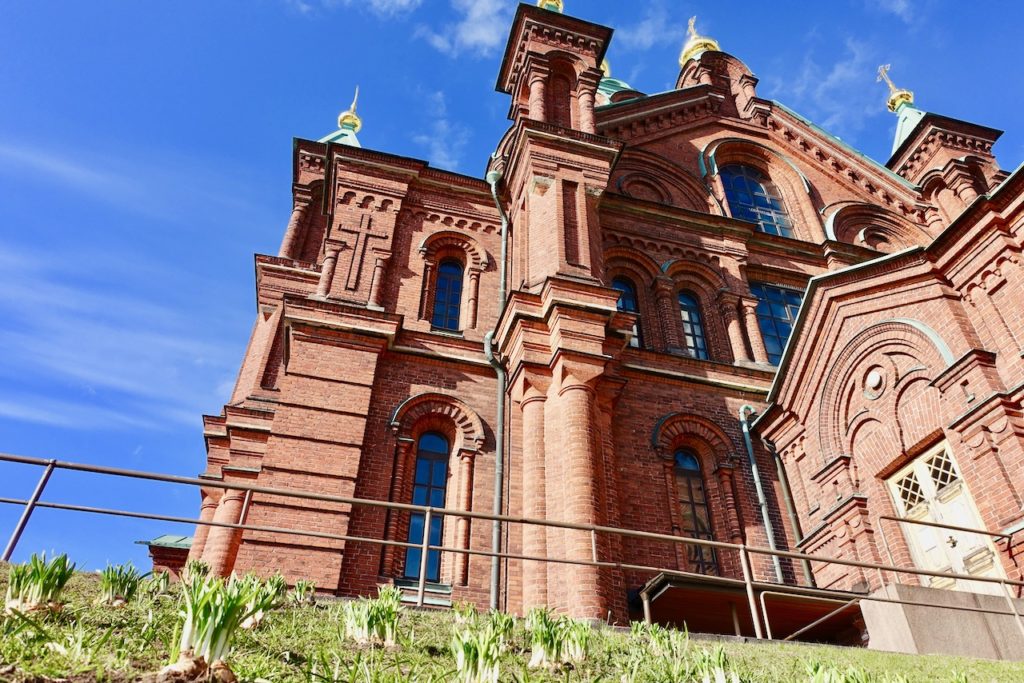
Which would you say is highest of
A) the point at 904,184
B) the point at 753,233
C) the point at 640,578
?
the point at 904,184

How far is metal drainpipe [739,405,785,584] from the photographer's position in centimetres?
1181

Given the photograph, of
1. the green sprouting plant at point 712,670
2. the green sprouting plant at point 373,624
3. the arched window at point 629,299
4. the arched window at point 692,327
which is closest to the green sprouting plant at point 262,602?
the green sprouting plant at point 373,624

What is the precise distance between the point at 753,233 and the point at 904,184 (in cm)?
625

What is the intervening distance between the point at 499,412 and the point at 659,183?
28.4 ft

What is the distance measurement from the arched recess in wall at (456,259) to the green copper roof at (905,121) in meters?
14.1

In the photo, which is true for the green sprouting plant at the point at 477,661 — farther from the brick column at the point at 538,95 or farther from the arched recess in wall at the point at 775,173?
the arched recess in wall at the point at 775,173

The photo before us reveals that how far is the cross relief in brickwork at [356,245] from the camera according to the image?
1393cm

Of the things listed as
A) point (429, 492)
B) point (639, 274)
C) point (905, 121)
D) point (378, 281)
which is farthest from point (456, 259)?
point (905, 121)

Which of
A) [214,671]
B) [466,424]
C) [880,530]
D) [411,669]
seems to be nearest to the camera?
[214,671]

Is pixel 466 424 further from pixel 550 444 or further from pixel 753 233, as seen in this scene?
pixel 753 233

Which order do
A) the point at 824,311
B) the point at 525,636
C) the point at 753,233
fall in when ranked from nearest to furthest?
the point at 525,636 → the point at 824,311 → the point at 753,233

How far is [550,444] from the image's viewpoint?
11039 mm

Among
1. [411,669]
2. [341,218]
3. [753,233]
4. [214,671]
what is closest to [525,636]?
[411,669]

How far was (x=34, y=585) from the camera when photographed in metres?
4.47
